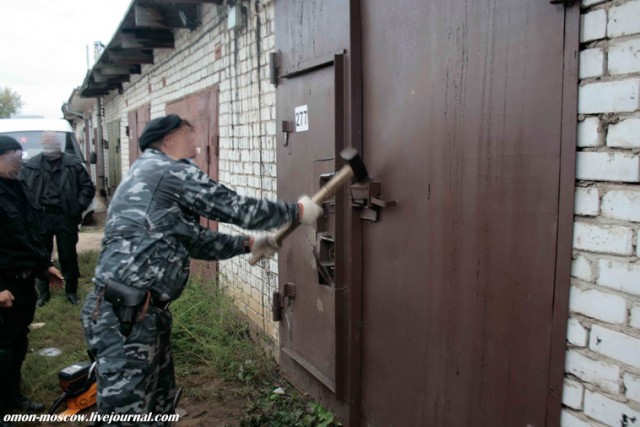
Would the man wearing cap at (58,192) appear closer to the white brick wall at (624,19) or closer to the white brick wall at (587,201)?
the white brick wall at (587,201)

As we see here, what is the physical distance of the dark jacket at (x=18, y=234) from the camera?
10.7 feet

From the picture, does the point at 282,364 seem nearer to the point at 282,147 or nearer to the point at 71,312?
the point at 282,147

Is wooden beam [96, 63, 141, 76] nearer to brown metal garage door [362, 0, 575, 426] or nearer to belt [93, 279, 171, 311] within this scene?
belt [93, 279, 171, 311]

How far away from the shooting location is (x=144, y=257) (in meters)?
2.34

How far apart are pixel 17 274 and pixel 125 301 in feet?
5.00

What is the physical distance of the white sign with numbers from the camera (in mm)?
3256

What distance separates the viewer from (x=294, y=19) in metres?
3.37

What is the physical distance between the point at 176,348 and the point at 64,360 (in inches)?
38.2

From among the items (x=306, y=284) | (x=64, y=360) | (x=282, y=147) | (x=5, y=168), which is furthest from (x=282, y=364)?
(x=5, y=168)

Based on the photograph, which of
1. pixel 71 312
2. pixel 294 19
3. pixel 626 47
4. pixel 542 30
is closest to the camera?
pixel 626 47

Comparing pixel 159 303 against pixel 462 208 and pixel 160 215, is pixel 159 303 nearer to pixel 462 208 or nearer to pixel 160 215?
pixel 160 215

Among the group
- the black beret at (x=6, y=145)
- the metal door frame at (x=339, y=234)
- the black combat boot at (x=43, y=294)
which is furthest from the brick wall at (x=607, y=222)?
the black combat boot at (x=43, y=294)

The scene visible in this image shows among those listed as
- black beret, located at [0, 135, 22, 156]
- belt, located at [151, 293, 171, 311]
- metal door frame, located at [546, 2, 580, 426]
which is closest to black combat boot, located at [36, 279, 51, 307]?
black beret, located at [0, 135, 22, 156]

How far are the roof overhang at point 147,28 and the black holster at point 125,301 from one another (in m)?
3.40
